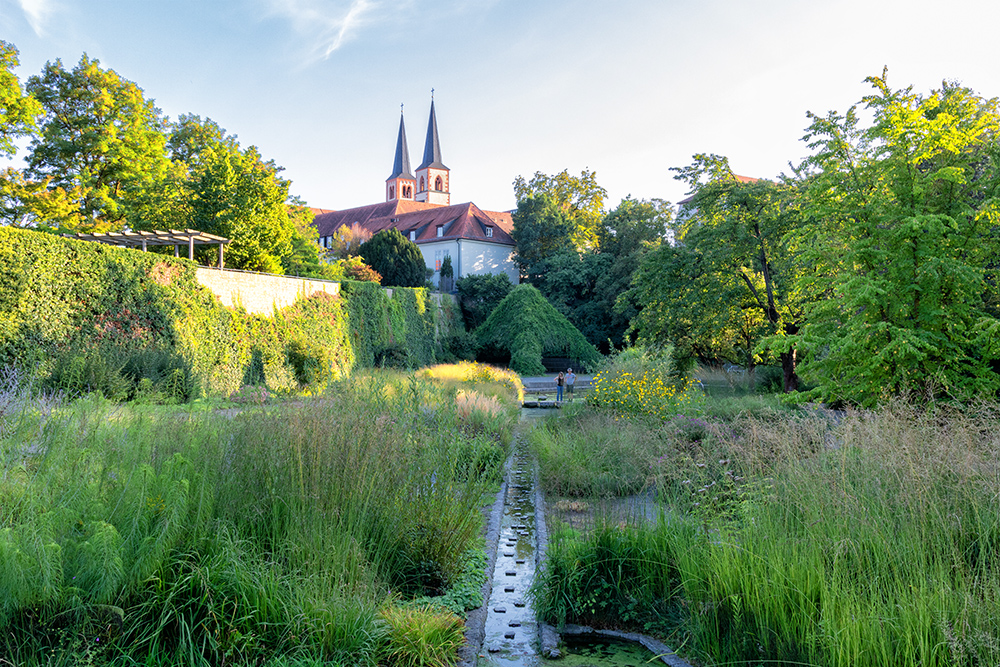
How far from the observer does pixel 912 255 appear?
7.50m

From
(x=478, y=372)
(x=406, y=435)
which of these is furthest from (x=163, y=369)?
(x=406, y=435)

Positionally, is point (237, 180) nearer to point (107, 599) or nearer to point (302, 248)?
point (302, 248)

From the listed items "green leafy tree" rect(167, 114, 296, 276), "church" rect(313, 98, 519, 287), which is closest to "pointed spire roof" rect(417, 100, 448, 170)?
"church" rect(313, 98, 519, 287)

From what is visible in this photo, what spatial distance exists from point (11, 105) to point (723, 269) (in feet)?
66.6

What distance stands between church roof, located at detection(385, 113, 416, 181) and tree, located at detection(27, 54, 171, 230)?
53.0 meters

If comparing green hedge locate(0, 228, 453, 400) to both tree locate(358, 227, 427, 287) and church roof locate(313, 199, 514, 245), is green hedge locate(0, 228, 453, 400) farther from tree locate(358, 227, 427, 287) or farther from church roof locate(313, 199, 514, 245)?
church roof locate(313, 199, 514, 245)

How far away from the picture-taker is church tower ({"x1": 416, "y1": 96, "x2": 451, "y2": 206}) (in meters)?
73.2

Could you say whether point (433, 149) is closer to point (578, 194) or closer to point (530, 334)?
point (578, 194)

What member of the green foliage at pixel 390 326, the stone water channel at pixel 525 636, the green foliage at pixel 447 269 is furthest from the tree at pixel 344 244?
the stone water channel at pixel 525 636

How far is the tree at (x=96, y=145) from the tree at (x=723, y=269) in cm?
1700

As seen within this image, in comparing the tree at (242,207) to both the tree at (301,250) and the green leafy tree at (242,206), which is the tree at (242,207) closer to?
the green leafy tree at (242,206)

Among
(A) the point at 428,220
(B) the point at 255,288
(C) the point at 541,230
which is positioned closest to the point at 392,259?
(C) the point at 541,230

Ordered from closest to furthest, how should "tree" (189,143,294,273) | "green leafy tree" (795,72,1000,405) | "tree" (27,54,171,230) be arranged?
"green leafy tree" (795,72,1000,405) → "tree" (27,54,171,230) → "tree" (189,143,294,273)

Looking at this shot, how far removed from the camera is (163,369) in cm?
1240
